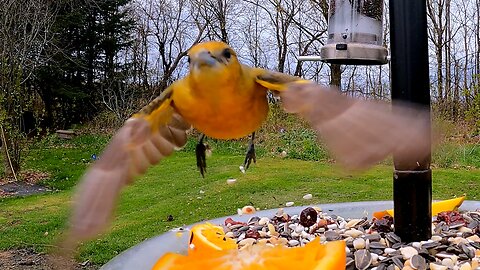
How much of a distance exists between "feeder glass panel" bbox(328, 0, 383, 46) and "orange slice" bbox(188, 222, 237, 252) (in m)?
1.03

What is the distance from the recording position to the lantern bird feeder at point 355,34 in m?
2.39

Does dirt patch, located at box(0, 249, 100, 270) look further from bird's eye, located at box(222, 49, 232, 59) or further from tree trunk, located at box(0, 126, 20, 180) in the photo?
bird's eye, located at box(222, 49, 232, 59)

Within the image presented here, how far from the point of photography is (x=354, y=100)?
0.91m

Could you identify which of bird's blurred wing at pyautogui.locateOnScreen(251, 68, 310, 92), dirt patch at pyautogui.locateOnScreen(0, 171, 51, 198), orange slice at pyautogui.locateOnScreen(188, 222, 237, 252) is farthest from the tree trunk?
bird's blurred wing at pyautogui.locateOnScreen(251, 68, 310, 92)

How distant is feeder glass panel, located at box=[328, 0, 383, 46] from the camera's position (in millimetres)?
2551

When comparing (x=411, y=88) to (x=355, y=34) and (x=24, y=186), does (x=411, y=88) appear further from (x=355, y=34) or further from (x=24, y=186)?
(x=24, y=186)

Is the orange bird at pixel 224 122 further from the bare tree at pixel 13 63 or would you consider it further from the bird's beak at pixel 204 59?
the bare tree at pixel 13 63

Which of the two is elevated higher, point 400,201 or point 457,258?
point 400,201

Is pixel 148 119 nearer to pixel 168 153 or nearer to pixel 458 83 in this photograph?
pixel 168 153

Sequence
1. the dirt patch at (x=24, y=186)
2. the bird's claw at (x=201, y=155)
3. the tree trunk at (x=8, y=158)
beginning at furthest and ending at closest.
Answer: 1. the tree trunk at (x=8, y=158)
2. the dirt patch at (x=24, y=186)
3. the bird's claw at (x=201, y=155)

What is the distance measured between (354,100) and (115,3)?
1125 cm

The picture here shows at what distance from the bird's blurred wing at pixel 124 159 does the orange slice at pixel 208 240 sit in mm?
519

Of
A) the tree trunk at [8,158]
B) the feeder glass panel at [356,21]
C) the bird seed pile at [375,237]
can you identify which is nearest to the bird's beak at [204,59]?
the bird seed pile at [375,237]

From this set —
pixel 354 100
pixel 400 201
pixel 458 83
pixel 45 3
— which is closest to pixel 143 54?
pixel 45 3
